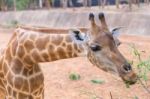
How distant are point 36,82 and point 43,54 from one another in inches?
18.7

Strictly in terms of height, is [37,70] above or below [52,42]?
below

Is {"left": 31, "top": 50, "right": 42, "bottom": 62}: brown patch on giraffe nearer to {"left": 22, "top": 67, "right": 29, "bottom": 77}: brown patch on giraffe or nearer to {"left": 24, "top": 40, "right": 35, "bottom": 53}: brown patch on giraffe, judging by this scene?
{"left": 24, "top": 40, "right": 35, "bottom": 53}: brown patch on giraffe

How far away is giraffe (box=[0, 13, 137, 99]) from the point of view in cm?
332

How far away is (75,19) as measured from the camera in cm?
1666

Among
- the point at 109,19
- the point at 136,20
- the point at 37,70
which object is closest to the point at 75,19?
the point at 109,19

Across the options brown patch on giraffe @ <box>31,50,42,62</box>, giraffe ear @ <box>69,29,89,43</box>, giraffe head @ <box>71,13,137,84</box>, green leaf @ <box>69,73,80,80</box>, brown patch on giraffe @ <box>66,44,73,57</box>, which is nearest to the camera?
giraffe head @ <box>71,13,137,84</box>

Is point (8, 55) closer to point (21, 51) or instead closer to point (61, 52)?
point (21, 51)

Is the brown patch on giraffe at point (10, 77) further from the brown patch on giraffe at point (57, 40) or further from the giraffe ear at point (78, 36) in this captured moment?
the giraffe ear at point (78, 36)

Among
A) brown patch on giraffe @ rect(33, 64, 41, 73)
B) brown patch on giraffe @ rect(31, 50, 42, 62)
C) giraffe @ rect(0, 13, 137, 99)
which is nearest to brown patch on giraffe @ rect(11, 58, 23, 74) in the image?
giraffe @ rect(0, 13, 137, 99)

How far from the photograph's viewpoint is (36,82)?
4141 mm

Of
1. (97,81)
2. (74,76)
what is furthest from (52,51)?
(74,76)

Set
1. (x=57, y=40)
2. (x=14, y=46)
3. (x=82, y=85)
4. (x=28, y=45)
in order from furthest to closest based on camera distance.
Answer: (x=82, y=85), (x=14, y=46), (x=28, y=45), (x=57, y=40)

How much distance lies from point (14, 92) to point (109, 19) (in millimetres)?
11634

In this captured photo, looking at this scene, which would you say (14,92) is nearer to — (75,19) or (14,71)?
(14,71)
